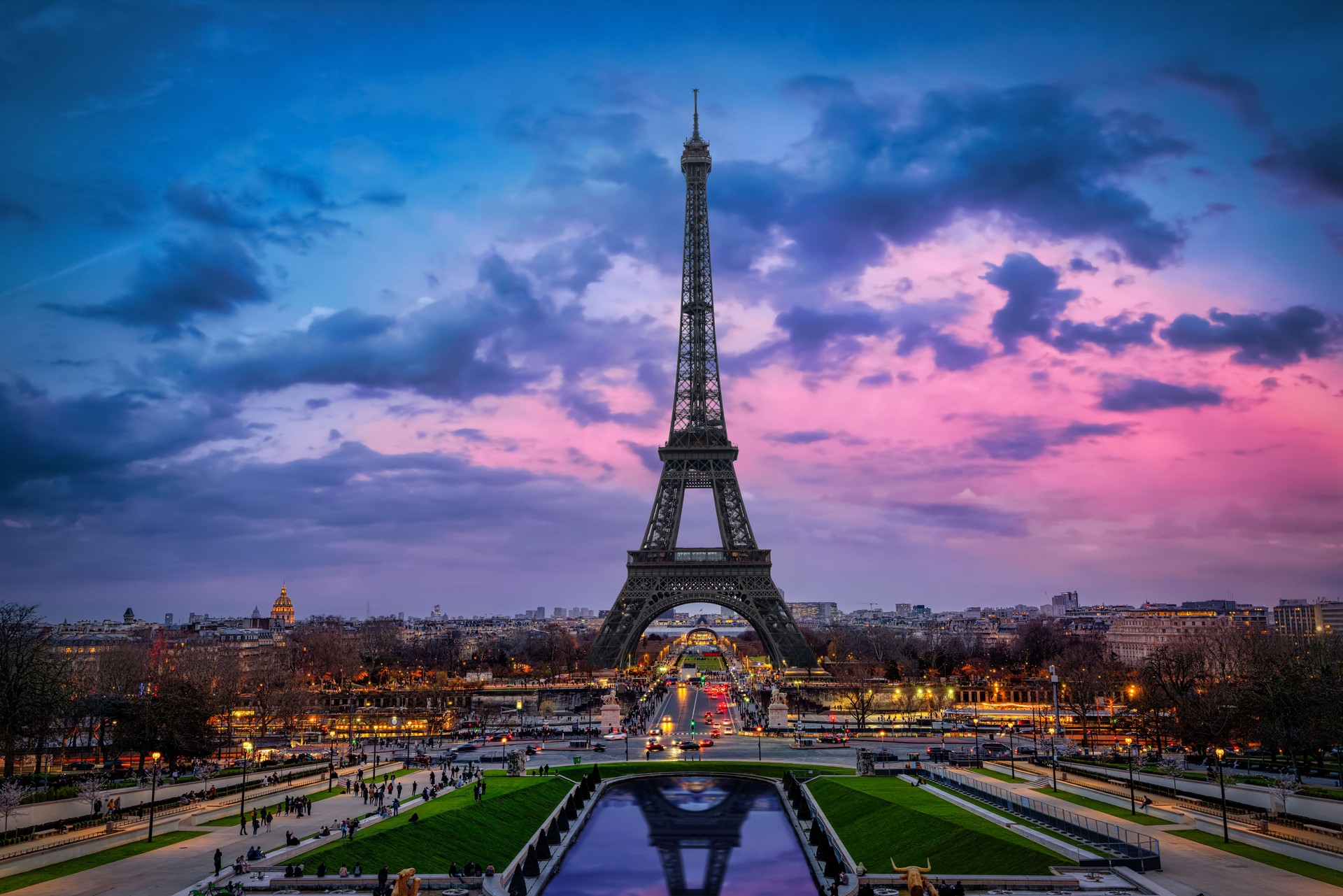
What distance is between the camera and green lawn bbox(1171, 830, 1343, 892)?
3334 centimetres

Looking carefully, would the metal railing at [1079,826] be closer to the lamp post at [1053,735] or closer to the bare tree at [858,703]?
the lamp post at [1053,735]

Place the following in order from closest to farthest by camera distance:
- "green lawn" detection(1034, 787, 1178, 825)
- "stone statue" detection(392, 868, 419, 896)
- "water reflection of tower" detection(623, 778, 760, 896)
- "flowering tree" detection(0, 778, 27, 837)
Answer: "stone statue" detection(392, 868, 419, 896) → "water reflection of tower" detection(623, 778, 760, 896) → "flowering tree" detection(0, 778, 27, 837) → "green lawn" detection(1034, 787, 1178, 825)

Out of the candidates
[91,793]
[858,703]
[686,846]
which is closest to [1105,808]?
[686,846]

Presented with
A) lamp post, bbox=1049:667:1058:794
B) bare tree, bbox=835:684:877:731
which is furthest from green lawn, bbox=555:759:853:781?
bare tree, bbox=835:684:877:731

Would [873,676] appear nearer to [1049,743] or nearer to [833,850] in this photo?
[1049,743]

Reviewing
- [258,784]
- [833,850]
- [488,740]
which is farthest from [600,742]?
[833,850]

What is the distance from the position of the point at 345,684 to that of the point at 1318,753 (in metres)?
117

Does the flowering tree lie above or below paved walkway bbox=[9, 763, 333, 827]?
above

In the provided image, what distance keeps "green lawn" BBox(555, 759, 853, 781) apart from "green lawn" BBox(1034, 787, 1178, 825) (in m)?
13.3

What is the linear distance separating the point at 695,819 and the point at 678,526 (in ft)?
186

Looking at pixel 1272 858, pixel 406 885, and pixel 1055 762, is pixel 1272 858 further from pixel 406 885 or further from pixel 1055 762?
pixel 406 885

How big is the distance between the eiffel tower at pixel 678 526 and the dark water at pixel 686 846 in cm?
4081

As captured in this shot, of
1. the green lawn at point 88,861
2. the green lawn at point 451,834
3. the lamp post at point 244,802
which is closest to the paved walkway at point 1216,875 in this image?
the green lawn at point 451,834

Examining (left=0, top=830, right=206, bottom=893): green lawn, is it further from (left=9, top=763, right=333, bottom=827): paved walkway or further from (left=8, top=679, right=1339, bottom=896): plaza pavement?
(left=9, top=763, right=333, bottom=827): paved walkway
